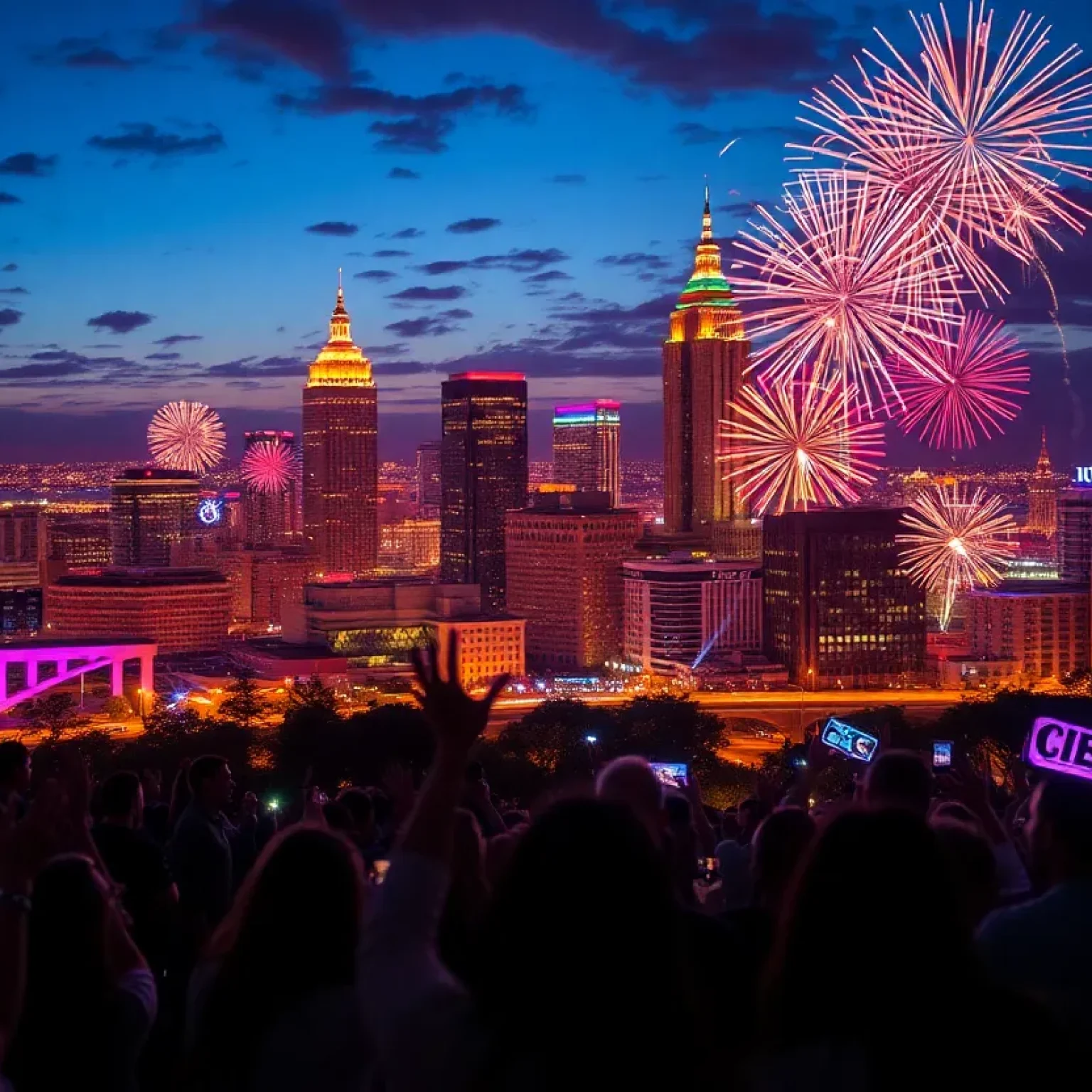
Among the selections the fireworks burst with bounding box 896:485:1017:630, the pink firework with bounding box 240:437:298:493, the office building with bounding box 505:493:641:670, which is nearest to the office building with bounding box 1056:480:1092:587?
the office building with bounding box 505:493:641:670

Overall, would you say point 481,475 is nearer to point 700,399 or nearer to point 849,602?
point 700,399

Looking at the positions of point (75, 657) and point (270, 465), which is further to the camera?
point (270, 465)

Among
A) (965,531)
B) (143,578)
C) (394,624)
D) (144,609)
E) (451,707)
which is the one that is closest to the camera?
(451,707)

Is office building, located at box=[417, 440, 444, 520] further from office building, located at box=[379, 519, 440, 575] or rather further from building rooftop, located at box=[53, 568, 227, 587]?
building rooftop, located at box=[53, 568, 227, 587]

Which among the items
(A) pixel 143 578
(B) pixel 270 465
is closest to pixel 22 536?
(B) pixel 270 465

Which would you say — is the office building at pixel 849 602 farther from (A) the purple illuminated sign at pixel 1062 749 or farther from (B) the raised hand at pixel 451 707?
(B) the raised hand at pixel 451 707

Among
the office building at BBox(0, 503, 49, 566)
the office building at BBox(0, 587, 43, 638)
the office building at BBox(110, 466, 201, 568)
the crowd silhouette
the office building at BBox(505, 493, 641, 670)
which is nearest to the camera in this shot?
the crowd silhouette

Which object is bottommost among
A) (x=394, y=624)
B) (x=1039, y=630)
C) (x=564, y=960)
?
(x=394, y=624)
